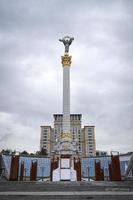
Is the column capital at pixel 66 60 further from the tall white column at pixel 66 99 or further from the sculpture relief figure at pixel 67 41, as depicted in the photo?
the sculpture relief figure at pixel 67 41

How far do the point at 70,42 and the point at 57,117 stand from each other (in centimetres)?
8518

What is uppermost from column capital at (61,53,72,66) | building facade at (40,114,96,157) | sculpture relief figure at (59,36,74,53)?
sculpture relief figure at (59,36,74,53)

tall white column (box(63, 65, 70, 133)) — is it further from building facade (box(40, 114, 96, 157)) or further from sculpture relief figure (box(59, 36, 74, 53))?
building facade (box(40, 114, 96, 157))

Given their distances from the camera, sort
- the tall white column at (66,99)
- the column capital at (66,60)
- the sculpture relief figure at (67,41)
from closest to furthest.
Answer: the tall white column at (66,99)
the column capital at (66,60)
the sculpture relief figure at (67,41)

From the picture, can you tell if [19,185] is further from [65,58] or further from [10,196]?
[65,58]

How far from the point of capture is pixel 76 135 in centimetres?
13638

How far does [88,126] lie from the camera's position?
138m

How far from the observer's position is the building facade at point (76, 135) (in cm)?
13388

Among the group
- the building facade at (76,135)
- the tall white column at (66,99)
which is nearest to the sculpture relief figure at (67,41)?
the tall white column at (66,99)

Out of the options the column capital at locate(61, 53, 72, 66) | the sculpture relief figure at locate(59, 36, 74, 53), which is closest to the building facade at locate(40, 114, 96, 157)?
the sculpture relief figure at locate(59, 36, 74, 53)

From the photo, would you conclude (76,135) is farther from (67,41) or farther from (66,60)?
(66,60)

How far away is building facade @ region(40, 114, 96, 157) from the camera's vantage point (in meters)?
134

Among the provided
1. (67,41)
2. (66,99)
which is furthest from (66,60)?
(66,99)

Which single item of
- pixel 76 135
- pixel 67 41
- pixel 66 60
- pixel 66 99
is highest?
pixel 67 41
